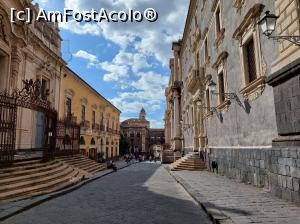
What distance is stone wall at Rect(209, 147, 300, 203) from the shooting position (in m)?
6.27

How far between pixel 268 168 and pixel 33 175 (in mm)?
7974

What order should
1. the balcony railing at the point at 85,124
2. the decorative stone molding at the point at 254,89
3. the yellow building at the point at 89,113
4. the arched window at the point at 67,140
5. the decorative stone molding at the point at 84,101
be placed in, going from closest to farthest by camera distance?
1. the decorative stone molding at the point at 254,89
2. the arched window at the point at 67,140
3. the yellow building at the point at 89,113
4. the balcony railing at the point at 85,124
5. the decorative stone molding at the point at 84,101

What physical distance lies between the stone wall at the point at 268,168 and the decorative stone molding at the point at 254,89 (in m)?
1.85

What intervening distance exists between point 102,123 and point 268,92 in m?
27.5

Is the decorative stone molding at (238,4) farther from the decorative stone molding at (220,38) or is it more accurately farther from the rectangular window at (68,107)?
the rectangular window at (68,107)

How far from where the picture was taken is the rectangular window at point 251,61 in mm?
9905

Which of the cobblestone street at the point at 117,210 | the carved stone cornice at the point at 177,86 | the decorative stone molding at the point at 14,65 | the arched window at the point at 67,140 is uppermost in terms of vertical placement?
the carved stone cornice at the point at 177,86

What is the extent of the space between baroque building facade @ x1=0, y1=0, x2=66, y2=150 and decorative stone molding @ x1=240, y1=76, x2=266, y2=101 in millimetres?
10047

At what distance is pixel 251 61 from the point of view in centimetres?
1013

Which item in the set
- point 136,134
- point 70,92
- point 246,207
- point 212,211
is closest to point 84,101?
point 70,92

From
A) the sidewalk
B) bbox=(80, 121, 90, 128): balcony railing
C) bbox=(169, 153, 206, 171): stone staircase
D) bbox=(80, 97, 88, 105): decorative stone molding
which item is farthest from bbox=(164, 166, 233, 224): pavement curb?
bbox=(80, 97, 88, 105): decorative stone molding

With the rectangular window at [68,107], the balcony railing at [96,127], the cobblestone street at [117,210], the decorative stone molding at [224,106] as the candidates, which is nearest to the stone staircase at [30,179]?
→ the cobblestone street at [117,210]

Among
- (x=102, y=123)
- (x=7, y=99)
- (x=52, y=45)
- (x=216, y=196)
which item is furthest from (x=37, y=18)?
(x=102, y=123)

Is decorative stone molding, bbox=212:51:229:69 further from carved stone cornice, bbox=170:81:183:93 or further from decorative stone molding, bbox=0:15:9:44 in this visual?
carved stone cornice, bbox=170:81:183:93
